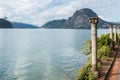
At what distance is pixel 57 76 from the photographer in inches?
1089

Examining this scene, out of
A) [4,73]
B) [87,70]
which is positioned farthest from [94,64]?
[4,73]

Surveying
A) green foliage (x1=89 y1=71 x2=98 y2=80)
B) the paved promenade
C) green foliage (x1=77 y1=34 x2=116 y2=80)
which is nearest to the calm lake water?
green foliage (x1=77 y1=34 x2=116 y2=80)

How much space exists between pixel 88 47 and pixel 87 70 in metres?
12.7

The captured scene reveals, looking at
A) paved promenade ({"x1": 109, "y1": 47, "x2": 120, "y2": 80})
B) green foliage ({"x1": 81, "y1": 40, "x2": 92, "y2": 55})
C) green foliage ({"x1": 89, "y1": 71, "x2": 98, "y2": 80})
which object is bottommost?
paved promenade ({"x1": 109, "y1": 47, "x2": 120, "y2": 80})

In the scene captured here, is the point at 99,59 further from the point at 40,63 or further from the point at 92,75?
the point at 40,63

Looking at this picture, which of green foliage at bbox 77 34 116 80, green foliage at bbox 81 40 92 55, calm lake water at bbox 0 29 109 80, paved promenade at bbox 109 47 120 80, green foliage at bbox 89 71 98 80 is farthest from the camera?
calm lake water at bbox 0 29 109 80

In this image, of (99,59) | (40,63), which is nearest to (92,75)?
(99,59)

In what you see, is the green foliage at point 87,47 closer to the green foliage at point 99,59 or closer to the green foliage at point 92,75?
the green foliage at point 99,59

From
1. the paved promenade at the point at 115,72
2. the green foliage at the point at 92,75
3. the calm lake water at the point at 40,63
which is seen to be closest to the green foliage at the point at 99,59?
the green foliage at the point at 92,75

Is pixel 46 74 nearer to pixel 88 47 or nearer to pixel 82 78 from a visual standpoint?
pixel 88 47

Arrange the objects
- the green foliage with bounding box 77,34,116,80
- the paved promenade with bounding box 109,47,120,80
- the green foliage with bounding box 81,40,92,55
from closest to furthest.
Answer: the green foliage with bounding box 77,34,116,80 → the paved promenade with bounding box 109,47,120,80 → the green foliage with bounding box 81,40,92,55

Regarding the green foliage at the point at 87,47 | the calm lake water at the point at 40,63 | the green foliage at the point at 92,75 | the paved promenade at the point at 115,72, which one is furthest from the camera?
the calm lake water at the point at 40,63

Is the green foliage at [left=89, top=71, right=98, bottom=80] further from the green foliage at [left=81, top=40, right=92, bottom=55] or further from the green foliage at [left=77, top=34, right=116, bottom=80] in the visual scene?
the green foliage at [left=81, top=40, right=92, bottom=55]

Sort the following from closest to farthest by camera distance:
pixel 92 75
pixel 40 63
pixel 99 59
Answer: pixel 92 75, pixel 99 59, pixel 40 63
